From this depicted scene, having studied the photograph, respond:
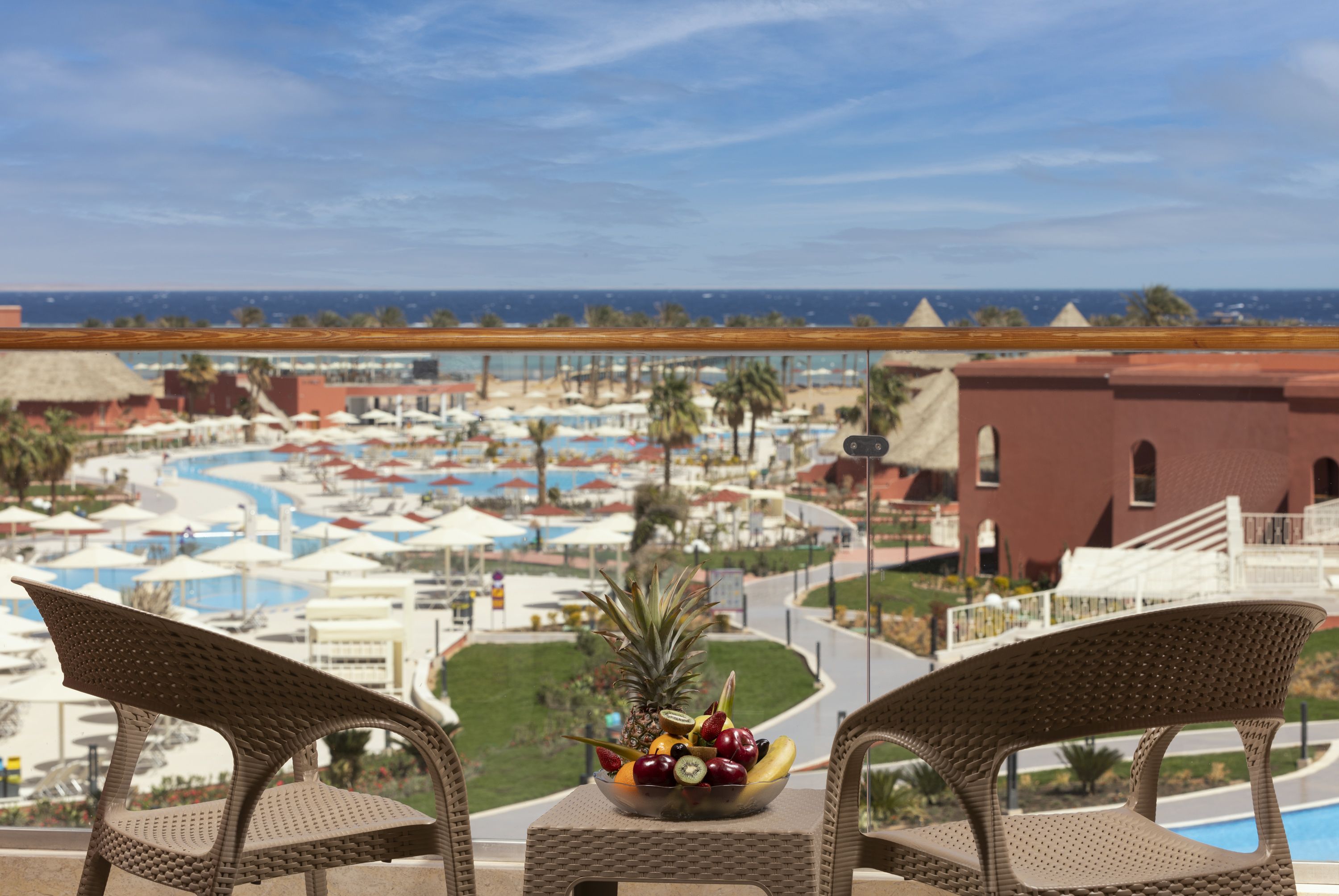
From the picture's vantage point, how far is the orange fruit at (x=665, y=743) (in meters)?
1.85

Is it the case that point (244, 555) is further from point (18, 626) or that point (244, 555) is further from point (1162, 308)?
point (1162, 308)

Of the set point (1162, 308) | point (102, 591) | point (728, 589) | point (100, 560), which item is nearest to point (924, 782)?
point (728, 589)

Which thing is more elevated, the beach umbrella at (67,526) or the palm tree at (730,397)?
the palm tree at (730,397)

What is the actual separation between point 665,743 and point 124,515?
7.11 ft

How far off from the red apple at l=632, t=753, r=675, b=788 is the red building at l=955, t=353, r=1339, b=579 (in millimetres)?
1369

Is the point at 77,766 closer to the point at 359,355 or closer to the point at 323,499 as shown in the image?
the point at 323,499

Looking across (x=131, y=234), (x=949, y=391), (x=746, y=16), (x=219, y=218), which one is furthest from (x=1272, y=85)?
(x=949, y=391)

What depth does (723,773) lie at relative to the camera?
5.94 ft

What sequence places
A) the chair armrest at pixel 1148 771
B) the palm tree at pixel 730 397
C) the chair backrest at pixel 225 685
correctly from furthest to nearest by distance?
the palm tree at pixel 730 397 → the chair armrest at pixel 1148 771 → the chair backrest at pixel 225 685

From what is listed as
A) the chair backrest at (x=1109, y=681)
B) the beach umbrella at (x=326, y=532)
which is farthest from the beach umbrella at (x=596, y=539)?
the chair backrest at (x=1109, y=681)

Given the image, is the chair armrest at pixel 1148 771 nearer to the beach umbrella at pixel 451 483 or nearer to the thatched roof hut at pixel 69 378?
the beach umbrella at pixel 451 483

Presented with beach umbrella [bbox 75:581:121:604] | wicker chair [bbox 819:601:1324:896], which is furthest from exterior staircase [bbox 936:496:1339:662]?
beach umbrella [bbox 75:581:121:604]

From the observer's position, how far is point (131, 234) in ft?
246

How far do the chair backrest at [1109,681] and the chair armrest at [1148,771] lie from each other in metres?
0.32
